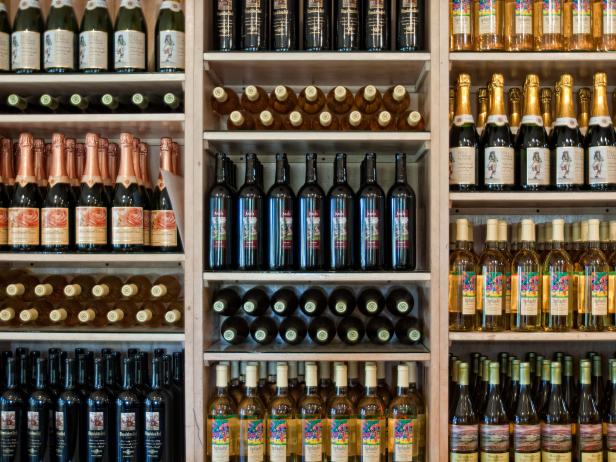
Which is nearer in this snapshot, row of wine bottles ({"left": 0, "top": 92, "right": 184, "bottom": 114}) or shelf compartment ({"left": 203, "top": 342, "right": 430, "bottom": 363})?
shelf compartment ({"left": 203, "top": 342, "right": 430, "bottom": 363})

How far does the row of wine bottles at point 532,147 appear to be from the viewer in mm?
1743

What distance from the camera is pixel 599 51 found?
1741 mm

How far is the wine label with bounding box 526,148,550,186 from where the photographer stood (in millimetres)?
1749

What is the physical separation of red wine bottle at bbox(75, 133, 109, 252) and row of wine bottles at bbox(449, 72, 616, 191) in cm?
99

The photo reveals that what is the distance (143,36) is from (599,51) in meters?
1.28

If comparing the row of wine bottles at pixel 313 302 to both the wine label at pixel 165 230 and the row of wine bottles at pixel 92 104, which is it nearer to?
the wine label at pixel 165 230

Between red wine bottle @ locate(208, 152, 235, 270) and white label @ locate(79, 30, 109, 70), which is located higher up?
white label @ locate(79, 30, 109, 70)

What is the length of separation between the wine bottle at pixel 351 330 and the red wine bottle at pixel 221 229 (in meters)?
0.37

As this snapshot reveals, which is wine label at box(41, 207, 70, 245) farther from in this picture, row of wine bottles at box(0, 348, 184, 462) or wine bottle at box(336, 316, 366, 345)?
wine bottle at box(336, 316, 366, 345)

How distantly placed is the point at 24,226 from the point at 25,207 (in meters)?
0.08

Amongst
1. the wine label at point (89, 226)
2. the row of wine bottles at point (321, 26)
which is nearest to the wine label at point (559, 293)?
the row of wine bottles at point (321, 26)

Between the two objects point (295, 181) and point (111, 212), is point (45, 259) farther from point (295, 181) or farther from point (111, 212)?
point (295, 181)

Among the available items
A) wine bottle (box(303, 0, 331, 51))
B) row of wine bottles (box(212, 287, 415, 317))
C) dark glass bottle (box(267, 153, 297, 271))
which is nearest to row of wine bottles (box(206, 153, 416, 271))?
dark glass bottle (box(267, 153, 297, 271))

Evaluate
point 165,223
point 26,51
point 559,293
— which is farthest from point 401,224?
point 26,51
